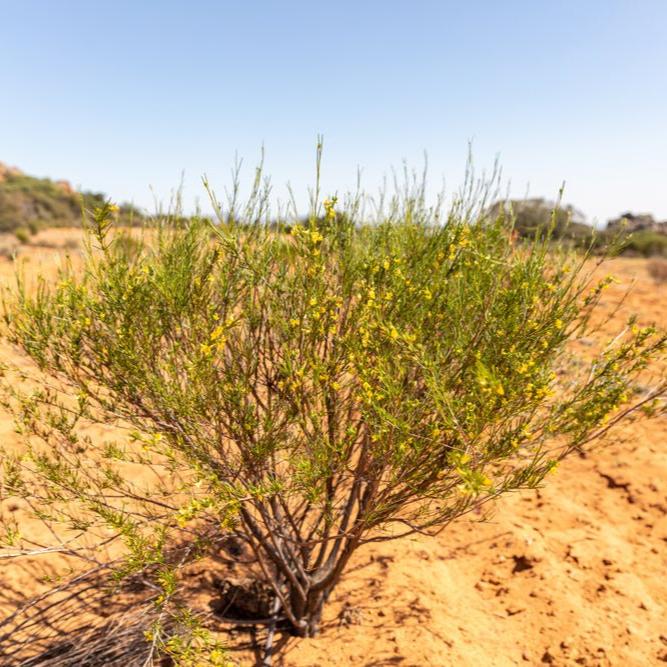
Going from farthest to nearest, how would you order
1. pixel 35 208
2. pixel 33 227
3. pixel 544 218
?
pixel 35 208, pixel 33 227, pixel 544 218

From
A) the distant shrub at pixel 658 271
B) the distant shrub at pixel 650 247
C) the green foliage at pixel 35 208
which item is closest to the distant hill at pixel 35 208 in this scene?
the green foliage at pixel 35 208

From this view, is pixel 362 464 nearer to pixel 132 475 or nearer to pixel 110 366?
pixel 110 366

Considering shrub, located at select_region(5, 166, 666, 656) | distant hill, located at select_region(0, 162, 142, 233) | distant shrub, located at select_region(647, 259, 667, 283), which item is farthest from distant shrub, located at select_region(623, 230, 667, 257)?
distant hill, located at select_region(0, 162, 142, 233)

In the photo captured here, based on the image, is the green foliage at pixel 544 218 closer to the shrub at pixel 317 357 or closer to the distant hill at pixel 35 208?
the shrub at pixel 317 357

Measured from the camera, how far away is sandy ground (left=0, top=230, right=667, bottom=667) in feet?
12.7

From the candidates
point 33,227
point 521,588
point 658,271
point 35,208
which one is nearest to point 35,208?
point 35,208

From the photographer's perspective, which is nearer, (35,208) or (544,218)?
(544,218)

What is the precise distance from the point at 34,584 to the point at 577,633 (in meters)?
4.73

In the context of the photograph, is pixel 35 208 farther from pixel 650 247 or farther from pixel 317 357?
pixel 317 357

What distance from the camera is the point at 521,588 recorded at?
4.55 meters

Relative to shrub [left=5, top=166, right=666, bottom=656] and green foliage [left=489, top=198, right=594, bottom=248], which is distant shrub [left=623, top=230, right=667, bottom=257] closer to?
green foliage [left=489, top=198, right=594, bottom=248]

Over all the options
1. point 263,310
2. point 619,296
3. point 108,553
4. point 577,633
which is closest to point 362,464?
point 263,310

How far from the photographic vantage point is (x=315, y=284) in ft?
9.82

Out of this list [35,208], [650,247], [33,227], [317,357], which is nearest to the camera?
[317,357]
